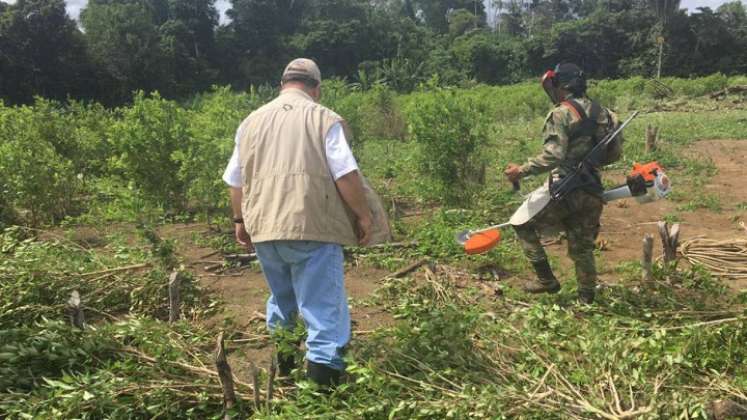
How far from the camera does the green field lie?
2.77m

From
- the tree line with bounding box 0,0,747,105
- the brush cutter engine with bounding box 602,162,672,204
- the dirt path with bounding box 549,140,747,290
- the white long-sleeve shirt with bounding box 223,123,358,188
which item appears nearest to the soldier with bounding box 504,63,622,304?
the brush cutter engine with bounding box 602,162,672,204

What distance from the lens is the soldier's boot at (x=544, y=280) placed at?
441 cm

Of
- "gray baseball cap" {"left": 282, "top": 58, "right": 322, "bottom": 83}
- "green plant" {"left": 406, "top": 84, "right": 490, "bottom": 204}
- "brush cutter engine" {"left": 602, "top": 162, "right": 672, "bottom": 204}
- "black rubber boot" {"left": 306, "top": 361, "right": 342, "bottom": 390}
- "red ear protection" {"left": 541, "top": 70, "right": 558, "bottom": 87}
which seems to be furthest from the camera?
"green plant" {"left": 406, "top": 84, "right": 490, "bottom": 204}

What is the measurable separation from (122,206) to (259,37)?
45.1 meters

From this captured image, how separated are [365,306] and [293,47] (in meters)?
46.4

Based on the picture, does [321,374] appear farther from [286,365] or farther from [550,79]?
[550,79]

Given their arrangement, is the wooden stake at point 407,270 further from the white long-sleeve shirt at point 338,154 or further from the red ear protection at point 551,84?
the white long-sleeve shirt at point 338,154

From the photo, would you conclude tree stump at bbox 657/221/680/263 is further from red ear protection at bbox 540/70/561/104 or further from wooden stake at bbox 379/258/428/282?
wooden stake at bbox 379/258/428/282

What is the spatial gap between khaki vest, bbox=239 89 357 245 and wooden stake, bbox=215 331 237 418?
0.59 metres

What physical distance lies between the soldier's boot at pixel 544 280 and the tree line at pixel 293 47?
96.0 feet

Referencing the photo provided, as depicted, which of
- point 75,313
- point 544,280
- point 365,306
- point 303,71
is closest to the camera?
point 303,71

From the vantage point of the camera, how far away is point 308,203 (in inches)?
105

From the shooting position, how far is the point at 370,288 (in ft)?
16.6

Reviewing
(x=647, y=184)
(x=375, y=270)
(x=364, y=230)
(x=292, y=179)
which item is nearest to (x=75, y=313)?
(x=292, y=179)
